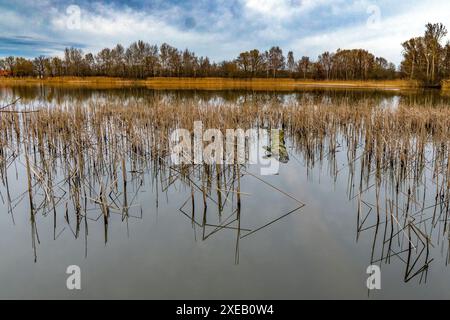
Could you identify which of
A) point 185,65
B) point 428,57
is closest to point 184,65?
point 185,65

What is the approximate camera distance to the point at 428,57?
106 feet

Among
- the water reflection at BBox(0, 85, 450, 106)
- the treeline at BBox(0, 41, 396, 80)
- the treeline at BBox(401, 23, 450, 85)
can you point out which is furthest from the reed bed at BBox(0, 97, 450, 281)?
the treeline at BBox(0, 41, 396, 80)

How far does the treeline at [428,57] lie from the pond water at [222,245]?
1258 inches

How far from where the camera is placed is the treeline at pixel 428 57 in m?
30.6

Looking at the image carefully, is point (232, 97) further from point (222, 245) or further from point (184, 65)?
point (184, 65)

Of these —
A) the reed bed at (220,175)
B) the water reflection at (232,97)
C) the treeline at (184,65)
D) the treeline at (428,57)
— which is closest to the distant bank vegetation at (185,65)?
the treeline at (184,65)

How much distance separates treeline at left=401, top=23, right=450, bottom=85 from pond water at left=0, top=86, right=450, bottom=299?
32.0m

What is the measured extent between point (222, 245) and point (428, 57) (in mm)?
37208

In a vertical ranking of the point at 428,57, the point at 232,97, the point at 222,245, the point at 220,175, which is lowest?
the point at 222,245

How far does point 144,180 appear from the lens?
185 inches

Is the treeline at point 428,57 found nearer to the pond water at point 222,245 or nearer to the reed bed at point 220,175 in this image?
the reed bed at point 220,175

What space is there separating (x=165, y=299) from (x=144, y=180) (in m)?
2.61

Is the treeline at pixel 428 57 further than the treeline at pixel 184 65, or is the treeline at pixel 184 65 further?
the treeline at pixel 184 65
